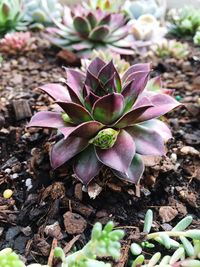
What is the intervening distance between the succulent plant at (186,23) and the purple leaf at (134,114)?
131cm

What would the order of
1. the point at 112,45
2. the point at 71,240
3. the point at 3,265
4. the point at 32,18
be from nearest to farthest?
the point at 3,265
the point at 71,240
the point at 112,45
the point at 32,18

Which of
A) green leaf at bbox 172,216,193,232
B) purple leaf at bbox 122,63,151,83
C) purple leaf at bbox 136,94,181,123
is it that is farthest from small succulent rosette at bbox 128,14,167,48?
green leaf at bbox 172,216,193,232

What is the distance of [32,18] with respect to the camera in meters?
2.48

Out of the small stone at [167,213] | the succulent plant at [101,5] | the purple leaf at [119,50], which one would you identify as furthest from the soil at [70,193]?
the succulent plant at [101,5]

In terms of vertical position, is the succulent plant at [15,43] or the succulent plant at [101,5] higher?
the succulent plant at [101,5]

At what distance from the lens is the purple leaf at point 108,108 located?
1208mm

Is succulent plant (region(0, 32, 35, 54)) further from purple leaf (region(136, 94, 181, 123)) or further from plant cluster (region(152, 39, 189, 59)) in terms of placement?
purple leaf (region(136, 94, 181, 123))

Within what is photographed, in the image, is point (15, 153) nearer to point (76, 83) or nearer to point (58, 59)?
point (76, 83)

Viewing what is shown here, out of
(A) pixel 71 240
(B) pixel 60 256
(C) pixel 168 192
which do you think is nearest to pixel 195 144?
(C) pixel 168 192

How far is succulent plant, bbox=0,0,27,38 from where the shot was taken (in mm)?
2160

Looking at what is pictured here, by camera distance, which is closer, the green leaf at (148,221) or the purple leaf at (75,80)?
the green leaf at (148,221)

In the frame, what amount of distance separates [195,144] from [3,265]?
84cm

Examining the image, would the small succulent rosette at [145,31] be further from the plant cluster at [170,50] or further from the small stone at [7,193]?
the small stone at [7,193]

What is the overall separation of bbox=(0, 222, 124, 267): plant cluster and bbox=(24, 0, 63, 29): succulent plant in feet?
5.42
